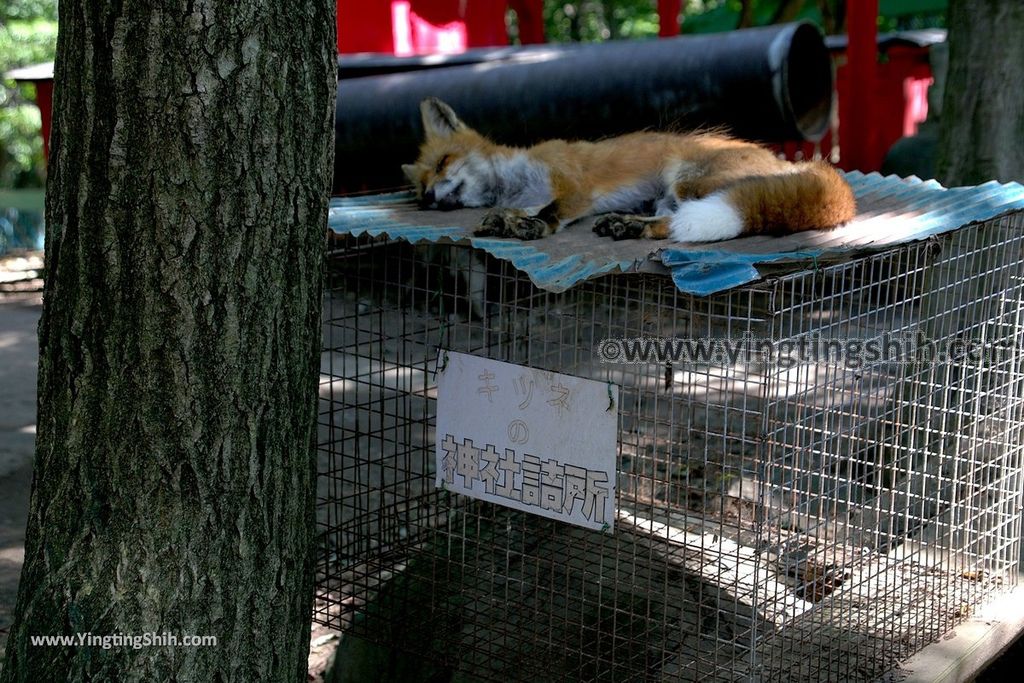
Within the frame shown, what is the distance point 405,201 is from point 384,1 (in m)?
4.80

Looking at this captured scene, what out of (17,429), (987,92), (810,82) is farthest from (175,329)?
(810,82)

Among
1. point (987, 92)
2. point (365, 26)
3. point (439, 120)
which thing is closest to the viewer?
point (987, 92)

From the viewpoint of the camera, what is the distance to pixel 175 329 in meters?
1.93

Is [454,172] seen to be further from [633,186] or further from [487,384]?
[487,384]

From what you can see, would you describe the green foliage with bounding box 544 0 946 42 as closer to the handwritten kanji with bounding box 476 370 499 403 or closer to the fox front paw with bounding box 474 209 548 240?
the fox front paw with bounding box 474 209 548 240

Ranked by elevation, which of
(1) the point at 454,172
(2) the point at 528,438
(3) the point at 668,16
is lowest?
(2) the point at 528,438

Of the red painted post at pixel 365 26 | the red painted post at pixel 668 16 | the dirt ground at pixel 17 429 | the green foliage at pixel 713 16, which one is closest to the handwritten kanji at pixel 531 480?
the dirt ground at pixel 17 429

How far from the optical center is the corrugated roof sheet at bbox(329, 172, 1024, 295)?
2285 millimetres

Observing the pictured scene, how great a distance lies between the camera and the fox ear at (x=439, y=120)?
163 inches

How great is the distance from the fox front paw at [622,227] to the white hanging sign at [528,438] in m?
0.58

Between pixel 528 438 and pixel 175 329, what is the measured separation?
3.28ft

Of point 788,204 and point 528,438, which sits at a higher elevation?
point 788,204

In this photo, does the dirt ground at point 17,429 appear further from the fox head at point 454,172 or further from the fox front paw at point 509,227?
the fox head at point 454,172

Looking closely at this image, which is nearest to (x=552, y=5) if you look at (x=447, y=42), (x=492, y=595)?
(x=447, y=42)
